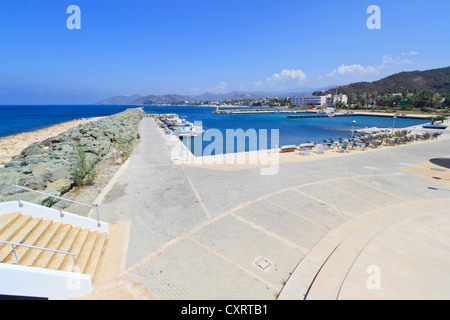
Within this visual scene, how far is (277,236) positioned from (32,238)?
743cm

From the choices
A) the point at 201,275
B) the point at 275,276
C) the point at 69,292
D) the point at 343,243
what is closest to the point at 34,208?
the point at 69,292

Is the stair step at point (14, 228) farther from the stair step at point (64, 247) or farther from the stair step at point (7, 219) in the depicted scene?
the stair step at point (64, 247)

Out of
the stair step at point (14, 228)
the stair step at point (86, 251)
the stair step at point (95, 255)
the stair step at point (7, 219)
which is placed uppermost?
the stair step at point (7, 219)

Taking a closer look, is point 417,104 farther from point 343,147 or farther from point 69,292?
point 69,292

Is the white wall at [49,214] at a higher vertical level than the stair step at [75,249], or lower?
higher

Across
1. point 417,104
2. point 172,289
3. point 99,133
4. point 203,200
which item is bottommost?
point 172,289

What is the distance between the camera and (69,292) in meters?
4.89

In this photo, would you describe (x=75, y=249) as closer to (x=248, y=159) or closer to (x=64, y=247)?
(x=64, y=247)

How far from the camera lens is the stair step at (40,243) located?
204 inches

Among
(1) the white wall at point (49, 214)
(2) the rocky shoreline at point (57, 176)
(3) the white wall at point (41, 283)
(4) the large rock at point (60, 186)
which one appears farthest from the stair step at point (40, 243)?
(4) the large rock at point (60, 186)

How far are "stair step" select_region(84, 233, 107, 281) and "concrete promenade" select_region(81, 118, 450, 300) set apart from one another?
0.25 meters

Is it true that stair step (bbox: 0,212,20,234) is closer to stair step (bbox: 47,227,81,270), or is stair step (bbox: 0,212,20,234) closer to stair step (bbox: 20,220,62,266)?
stair step (bbox: 20,220,62,266)

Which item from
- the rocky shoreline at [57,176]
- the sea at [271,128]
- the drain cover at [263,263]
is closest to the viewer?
the drain cover at [263,263]

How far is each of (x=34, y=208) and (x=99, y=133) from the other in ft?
61.3
